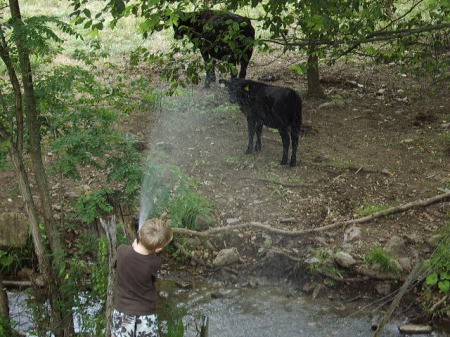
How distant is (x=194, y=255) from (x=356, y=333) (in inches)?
80.5

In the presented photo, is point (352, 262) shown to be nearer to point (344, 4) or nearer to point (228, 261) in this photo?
point (228, 261)

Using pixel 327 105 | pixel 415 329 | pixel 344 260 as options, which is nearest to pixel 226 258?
pixel 344 260

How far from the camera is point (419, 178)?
27.1 ft

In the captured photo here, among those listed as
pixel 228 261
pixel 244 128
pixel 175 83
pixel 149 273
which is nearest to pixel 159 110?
pixel 244 128

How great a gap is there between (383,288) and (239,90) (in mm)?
3621

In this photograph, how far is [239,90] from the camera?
8633 mm

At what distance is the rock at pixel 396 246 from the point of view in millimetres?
6723

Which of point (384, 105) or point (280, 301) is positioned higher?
point (384, 105)

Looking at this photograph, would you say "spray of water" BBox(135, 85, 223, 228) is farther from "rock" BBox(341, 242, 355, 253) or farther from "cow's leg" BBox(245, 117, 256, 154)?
"rock" BBox(341, 242, 355, 253)

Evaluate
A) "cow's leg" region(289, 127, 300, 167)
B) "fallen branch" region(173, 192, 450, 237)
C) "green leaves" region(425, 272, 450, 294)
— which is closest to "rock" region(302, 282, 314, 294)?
"fallen branch" region(173, 192, 450, 237)

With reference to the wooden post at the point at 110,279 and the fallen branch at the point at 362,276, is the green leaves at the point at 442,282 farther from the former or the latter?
the wooden post at the point at 110,279

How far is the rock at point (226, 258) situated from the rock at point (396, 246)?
1.69 meters

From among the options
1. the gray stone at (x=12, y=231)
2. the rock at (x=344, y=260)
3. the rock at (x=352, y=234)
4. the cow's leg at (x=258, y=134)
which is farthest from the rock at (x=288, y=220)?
the gray stone at (x=12, y=231)

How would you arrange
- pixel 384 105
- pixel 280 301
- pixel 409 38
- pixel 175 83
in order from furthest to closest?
pixel 384 105 → pixel 409 38 → pixel 175 83 → pixel 280 301
